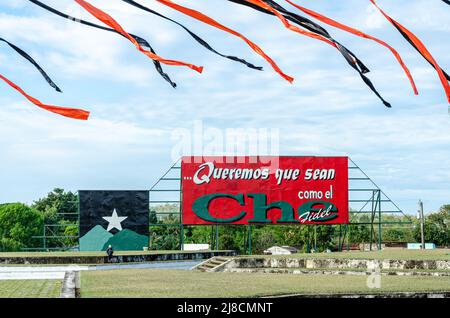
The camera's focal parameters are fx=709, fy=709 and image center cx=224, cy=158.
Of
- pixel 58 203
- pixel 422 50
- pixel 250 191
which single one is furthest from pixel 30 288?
pixel 58 203

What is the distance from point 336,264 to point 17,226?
41184 mm

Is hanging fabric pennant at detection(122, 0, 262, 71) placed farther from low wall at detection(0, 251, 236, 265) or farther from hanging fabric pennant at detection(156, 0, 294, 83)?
low wall at detection(0, 251, 236, 265)

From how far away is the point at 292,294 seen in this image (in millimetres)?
12234

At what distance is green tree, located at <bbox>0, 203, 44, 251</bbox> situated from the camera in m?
56.6

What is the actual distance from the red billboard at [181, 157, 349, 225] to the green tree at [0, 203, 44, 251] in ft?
80.2

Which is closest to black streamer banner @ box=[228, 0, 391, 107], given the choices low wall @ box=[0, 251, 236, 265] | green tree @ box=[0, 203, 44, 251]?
low wall @ box=[0, 251, 236, 265]

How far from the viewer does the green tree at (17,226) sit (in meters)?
56.6

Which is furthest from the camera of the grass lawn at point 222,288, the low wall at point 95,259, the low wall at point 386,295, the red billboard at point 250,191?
the red billboard at point 250,191

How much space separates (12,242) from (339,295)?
48.3 metres

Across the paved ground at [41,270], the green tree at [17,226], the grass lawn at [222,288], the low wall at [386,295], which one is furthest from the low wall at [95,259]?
the green tree at [17,226]

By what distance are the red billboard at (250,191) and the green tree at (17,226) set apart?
24.4 m

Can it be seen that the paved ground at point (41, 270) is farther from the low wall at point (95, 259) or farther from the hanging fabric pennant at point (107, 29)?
the hanging fabric pennant at point (107, 29)

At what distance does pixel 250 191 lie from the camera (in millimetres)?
37781
